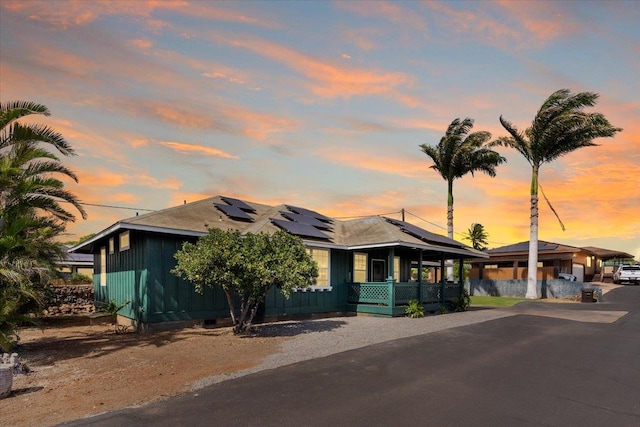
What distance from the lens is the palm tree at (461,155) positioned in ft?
115

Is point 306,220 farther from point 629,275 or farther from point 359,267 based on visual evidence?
point 629,275

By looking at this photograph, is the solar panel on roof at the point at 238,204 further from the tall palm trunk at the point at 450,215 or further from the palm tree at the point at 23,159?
the tall palm trunk at the point at 450,215

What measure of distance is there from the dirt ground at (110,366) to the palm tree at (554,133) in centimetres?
2722

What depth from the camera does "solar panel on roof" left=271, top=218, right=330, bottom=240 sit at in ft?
57.7

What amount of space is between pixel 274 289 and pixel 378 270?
7.20 m

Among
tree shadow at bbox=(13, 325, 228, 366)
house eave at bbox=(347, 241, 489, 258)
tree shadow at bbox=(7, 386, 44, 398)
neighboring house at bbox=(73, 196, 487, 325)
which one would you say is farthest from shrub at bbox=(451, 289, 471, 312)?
tree shadow at bbox=(7, 386, 44, 398)

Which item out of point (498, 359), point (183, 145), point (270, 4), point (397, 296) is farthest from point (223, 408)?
point (183, 145)

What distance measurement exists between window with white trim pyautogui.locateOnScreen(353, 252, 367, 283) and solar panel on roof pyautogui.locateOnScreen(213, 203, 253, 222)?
19.1 ft

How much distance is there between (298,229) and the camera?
1812cm

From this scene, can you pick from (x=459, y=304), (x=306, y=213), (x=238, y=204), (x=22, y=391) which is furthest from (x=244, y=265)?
(x=459, y=304)

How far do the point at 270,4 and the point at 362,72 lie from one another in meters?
6.67

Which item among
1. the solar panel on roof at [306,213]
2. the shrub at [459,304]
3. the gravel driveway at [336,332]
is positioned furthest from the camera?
the shrub at [459,304]

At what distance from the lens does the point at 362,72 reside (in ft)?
62.8

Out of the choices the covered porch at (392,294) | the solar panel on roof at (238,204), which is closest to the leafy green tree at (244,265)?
the covered porch at (392,294)
